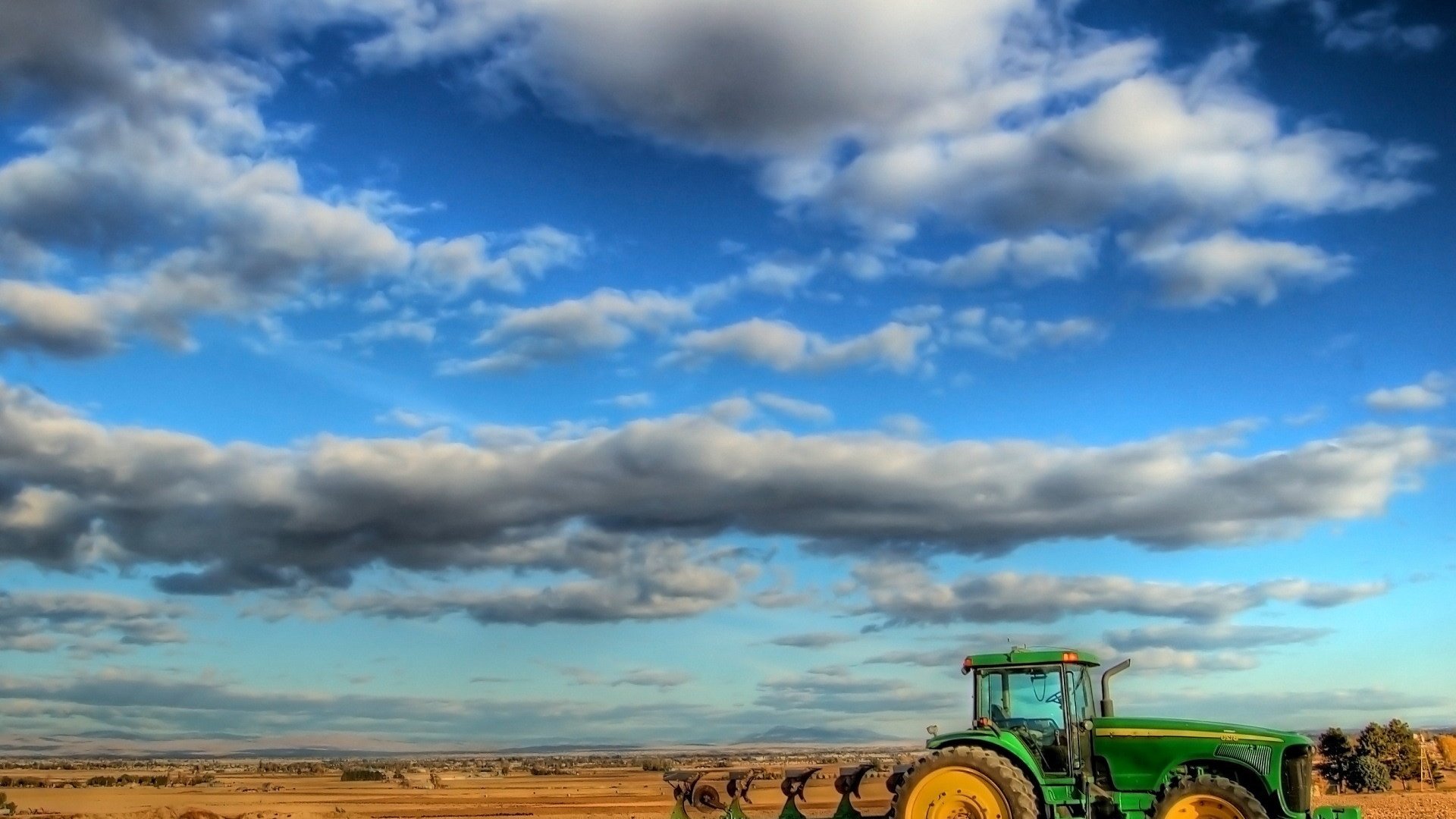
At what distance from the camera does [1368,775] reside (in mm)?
42812

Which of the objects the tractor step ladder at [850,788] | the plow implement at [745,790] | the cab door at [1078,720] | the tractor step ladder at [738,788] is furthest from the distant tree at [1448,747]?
the tractor step ladder at [738,788]

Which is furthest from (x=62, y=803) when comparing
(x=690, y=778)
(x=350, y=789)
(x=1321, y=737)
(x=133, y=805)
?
(x=1321, y=737)

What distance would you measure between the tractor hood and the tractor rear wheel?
58.9 inches

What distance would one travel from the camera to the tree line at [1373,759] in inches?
1695

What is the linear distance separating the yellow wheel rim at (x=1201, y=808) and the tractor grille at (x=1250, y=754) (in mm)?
746

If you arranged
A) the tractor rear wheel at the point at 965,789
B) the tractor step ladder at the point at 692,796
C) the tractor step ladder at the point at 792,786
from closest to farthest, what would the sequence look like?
the tractor rear wheel at the point at 965,789
the tractor step ladder at the point at 792,786
the tractor step ladder at the point at 692,796

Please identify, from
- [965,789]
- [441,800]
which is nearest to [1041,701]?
[965,789]

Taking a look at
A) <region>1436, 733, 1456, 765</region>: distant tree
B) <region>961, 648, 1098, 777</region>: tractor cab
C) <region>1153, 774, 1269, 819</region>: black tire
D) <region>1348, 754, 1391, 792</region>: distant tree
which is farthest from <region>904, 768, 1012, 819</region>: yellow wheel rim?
<region>1436, 733, 1456, 765</region>: distant tree

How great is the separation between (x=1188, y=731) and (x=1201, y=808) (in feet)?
3.57

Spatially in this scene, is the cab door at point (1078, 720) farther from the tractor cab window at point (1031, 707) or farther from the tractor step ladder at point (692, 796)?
the tractor step ladder at point (692, 796)

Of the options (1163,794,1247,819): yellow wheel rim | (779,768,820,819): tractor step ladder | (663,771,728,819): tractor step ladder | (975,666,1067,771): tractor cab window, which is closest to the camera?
(1163,794,1247,819): yellow wheel rim

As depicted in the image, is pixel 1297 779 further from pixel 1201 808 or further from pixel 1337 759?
pixel 1337 759

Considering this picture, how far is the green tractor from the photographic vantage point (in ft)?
50.8

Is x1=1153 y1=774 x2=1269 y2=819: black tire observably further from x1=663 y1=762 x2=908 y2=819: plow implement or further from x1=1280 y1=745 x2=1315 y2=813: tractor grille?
x1=663 y1=762 x2=908 y2=819: plow implement
